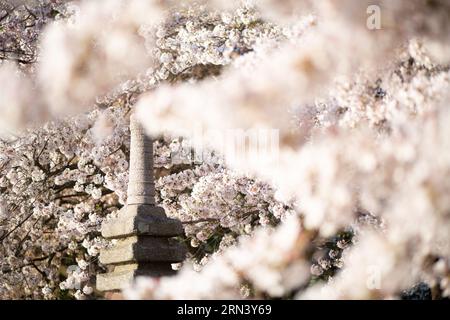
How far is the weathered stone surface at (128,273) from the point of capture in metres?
7.45

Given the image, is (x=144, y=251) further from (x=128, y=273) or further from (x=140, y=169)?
(x=140, y=169)

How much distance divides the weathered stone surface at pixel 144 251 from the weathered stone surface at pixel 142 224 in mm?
64

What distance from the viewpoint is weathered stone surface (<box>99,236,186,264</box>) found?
297 inches

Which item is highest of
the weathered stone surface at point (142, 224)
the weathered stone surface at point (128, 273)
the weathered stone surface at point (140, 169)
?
the weathered stone surface at point (140, 169)

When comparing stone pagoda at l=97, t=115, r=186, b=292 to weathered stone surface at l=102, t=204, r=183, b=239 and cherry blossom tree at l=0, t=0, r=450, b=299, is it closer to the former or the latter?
weathered stone surface at l=102, t=204, r=183, b=239

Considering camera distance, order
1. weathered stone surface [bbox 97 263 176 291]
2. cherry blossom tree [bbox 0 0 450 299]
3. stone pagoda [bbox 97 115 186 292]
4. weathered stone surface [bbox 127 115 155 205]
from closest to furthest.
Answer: cherry blossom tree [bbox 0 0 450 299]
weathered stone surface [bbox 97 263 176 291]
stone pagoda [bbox 97 115 186 292]
weathered stone surface [bbox 127 115 155 205]

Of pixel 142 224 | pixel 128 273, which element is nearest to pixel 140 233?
pixel 142 224

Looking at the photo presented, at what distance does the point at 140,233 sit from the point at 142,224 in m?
0.08

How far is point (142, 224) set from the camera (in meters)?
7.59

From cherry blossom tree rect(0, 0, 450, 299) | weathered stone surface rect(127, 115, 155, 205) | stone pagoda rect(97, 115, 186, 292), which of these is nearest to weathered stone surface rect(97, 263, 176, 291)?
stone pagoda rect(97, 115, 186, 292)

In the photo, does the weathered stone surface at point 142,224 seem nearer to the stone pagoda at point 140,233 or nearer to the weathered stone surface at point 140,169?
the stone pagoda at point 140,233

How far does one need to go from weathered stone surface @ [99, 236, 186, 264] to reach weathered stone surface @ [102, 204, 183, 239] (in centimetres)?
6

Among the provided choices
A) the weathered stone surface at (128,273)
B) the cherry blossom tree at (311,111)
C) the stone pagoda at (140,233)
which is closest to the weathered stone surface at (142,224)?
the stone pagoda at (140,233)
